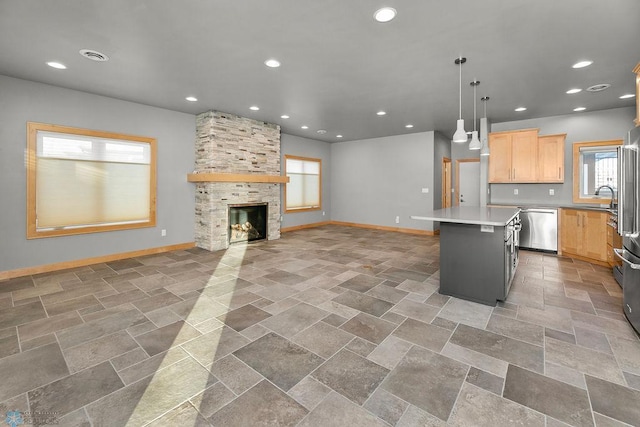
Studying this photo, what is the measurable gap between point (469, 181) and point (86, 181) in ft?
28.6

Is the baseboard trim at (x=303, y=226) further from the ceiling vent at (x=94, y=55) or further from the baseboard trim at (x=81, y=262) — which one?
the ceiling vent at (x=94, y=55)

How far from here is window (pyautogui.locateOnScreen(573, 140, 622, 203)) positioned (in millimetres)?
5168

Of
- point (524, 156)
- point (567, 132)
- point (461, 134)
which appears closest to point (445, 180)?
point (524, 156)

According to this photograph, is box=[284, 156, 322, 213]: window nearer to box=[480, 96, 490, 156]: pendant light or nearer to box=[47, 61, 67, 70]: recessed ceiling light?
box=[480, 96, 490, 156]: pendant light

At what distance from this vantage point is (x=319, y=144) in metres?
8.91

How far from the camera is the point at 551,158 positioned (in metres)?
5.52

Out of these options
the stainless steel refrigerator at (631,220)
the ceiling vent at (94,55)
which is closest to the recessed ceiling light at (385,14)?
the stainless steel refrigerator at (631,220)

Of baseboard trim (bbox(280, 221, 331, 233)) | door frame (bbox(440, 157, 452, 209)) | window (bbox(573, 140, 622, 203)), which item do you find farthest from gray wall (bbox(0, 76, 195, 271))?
window (bbox(573, 140, 622, 203))

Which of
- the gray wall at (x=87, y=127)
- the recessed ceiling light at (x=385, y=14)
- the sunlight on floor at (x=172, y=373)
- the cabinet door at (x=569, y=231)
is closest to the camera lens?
the sunlight on floor at (x=172, y=373)

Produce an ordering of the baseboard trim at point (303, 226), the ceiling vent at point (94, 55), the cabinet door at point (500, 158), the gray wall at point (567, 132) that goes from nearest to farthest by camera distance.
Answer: the ceiling vent at point (94, 55) < the gray wall at point (567, 132) < the cabinet door at point (500, 158) < the baseboard trim at point (303, 226)

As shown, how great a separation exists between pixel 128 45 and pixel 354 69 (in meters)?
2.48

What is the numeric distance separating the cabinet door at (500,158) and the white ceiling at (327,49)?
992 millimetres

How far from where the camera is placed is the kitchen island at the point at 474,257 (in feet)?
9.69

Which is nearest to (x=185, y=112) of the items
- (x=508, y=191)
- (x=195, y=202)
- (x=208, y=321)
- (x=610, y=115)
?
(x=195, y=202)
